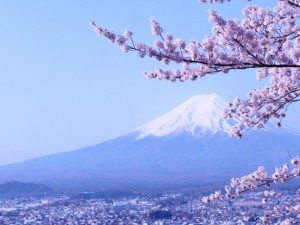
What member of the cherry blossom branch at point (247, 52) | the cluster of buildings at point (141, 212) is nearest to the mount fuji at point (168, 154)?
the cluster of buildings at point (141, 212)

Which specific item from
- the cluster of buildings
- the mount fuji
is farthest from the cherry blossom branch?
the mount fuji

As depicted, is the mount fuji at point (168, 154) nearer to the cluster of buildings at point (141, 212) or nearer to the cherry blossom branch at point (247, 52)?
→ the cluster of buildings at point (141, 212)

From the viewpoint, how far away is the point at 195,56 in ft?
12.8

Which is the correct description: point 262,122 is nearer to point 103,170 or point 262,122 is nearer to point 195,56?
point 195,56

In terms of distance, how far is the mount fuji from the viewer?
6988 centimetres

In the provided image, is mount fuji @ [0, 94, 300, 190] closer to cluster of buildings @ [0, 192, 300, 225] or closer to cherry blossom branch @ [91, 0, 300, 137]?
cluster of buildings @ [0, 192, 300, 225]

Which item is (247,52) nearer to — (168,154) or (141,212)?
(141,212)

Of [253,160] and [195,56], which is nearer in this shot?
[195,56]

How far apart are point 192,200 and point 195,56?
89.9 feet

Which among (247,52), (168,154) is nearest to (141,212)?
(247,52)

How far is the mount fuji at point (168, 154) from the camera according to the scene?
69875 millimetres

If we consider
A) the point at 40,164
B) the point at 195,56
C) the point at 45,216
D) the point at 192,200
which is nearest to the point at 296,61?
the point at 195,56

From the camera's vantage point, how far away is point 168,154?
85.9m

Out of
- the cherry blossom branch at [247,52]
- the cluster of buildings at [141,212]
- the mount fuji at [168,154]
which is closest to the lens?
the cherry blossom branch at [247,52]
